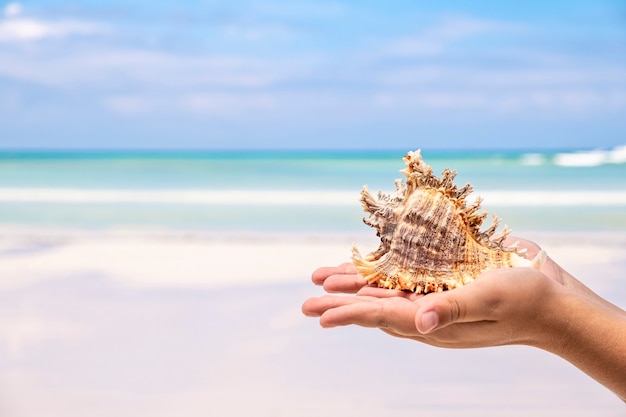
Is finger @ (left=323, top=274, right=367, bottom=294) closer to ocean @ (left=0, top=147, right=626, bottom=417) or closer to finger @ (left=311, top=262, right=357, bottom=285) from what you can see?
finger @ (left=311, top=262, right=357, bottom=285)

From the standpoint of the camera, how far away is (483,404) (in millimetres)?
3881

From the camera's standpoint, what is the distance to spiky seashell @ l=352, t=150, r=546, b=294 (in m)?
2.54

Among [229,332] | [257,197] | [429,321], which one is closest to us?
[429,321]

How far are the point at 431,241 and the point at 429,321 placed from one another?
696mm

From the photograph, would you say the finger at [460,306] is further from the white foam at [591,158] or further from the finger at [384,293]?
the white foam at [591,158]

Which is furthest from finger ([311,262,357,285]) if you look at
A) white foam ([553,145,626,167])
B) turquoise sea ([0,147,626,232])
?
white foam ([553,145,626,167])

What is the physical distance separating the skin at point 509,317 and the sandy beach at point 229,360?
1622 millimetres

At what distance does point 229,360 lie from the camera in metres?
4.44

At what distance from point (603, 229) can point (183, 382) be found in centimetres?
738

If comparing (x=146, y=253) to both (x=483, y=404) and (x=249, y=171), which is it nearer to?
(x=483, y=404)

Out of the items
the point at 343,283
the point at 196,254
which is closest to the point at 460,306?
the point at 343,283

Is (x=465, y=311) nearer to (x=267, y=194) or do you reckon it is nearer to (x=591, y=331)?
(x=591, y=331)

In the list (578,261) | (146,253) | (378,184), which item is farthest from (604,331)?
(378,184)

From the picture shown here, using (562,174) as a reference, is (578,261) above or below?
below
